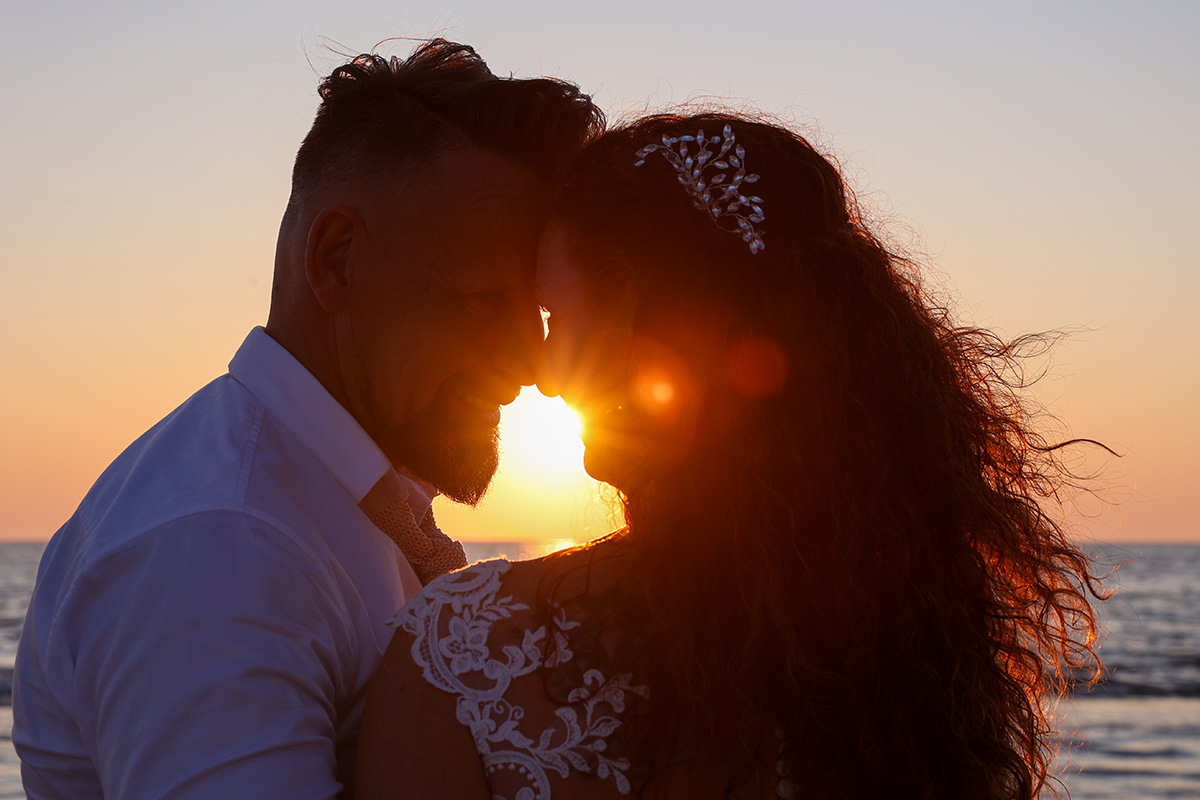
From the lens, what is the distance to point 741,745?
5.50 ft

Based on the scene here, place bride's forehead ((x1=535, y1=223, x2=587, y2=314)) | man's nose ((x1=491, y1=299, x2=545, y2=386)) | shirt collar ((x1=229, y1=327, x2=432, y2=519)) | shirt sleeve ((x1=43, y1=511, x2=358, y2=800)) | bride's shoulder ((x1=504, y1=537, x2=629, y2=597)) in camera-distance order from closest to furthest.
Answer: shirt sleeve ((x1=43, y1=511, x2=358, y2=800))
bride's shoulder ((x1=504, y1=537, x2=629, y2=597))
bride's forehead ((x1=535, y1=223, x2=587, y2=314))
shirt collar ((x1=229, y1=327, x2=432, y2=519))
man's nose ((x1=491, y1=299, x2=545, y2=386))

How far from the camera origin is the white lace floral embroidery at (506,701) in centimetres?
171

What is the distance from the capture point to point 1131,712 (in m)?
15.3

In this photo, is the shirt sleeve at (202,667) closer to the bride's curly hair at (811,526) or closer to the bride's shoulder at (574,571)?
the bride's shoulder at (574,571)

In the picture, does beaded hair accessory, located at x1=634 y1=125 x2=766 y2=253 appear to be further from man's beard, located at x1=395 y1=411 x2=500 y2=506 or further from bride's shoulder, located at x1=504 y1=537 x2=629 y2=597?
man's beard, located at x1=395 y1=411 x2=500 y2=506

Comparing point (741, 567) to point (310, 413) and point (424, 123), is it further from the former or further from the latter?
point (424, 123)

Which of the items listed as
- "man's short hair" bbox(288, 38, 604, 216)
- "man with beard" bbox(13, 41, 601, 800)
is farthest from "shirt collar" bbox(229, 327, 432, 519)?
"man's short hair" bbox(288, 38, 604, 216)

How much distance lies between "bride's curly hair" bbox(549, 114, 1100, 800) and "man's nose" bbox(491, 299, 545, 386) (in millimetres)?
689

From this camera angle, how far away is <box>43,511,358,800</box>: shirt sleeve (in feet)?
5.37

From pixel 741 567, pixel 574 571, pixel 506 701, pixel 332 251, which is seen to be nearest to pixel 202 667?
pixel 506 701

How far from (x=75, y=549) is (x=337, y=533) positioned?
0.54 metres

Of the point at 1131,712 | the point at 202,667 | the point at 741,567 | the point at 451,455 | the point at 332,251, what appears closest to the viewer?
A: the point at 202,667

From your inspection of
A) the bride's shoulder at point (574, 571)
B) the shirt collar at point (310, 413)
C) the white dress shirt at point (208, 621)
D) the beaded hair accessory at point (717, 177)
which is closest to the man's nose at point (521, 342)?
the shirt collar at point (310, 413)

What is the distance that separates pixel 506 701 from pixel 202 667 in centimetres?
54
